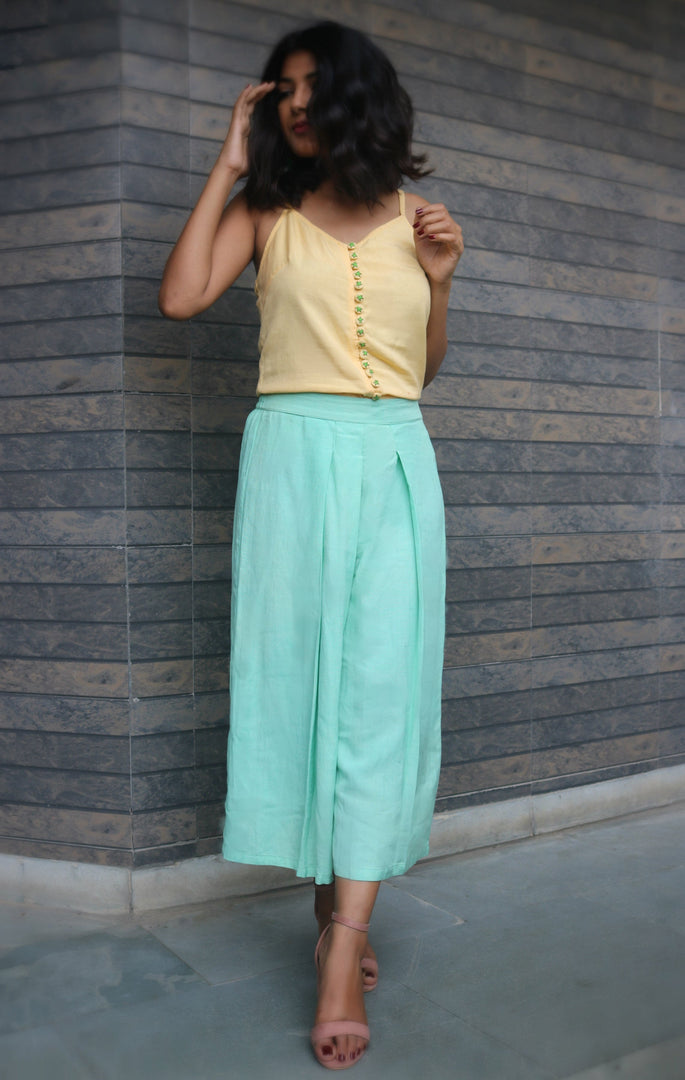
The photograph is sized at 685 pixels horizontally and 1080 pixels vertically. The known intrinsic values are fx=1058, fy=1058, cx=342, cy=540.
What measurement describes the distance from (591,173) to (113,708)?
81.0 inches

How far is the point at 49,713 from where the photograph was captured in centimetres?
251

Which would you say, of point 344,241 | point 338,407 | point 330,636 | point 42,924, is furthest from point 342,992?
point 344,241

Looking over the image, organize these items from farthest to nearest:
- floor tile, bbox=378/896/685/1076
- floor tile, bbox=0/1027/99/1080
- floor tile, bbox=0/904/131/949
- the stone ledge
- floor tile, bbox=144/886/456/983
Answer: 1. the stone ledge
2. floor tile, bbox=0/904/131/949
3. floor tile, bbox=144/886/456/983
4. floor tile, bbox=378/896/685/1076
5. floor tile, bbox=0/1027/99/1080

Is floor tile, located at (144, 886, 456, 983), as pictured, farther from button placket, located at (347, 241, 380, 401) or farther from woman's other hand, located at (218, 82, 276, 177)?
woman's other hand, located at (218, 82, 276, 177)

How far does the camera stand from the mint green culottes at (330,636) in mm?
1970

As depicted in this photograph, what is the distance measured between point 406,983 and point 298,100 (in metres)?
1.73

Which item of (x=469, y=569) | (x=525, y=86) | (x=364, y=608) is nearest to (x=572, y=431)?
(x=469, y=569)

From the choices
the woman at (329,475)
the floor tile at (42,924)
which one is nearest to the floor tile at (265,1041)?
the woman at (329,475)

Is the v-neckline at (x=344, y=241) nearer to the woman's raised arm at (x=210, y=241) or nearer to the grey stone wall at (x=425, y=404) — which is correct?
the woman's raised arm at (x=210, y=241)

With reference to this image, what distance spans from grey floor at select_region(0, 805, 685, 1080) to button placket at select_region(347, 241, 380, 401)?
1179 mm

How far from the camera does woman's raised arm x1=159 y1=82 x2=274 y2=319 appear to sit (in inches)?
78.2

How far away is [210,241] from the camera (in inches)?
78.9

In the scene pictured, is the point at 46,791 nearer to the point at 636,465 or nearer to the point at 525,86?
the point at 636,465

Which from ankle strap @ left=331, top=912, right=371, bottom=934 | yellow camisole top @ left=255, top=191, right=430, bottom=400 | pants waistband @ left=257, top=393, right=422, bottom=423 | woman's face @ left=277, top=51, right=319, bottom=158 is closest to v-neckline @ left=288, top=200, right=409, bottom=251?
yellow camisole top @ left=255, top=191, right=430, bottom=400
